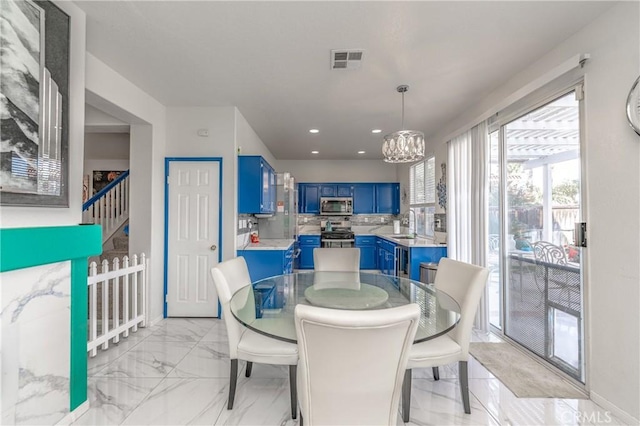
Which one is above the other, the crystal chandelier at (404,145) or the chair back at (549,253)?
the crystal chandelier at (404,145)

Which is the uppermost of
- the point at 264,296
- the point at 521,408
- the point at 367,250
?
the point at 264,296

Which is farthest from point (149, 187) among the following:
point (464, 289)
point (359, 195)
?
point (359, 195)

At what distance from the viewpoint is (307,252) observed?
255 inches

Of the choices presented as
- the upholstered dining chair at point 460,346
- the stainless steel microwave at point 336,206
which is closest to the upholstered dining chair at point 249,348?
the upholstered dining chair at point 460,346

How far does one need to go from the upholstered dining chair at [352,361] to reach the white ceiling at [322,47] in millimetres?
1887

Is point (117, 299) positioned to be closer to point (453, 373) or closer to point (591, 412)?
point (453, 373)

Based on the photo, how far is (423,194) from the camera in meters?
5.48

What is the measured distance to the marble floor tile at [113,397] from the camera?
71.0 inches

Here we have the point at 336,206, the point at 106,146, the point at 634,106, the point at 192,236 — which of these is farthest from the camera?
the point at 336,206

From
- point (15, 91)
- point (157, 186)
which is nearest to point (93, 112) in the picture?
point (157, 186)

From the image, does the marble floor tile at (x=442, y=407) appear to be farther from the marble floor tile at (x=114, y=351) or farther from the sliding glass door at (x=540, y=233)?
the marble floor tile at (x=114, y=351)

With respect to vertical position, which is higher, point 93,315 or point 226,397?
point 93,315

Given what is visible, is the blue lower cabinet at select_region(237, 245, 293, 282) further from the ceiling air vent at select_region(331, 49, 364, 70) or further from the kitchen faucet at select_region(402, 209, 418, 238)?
the kitchen faucet at select_region(402, 209, 418, 238)

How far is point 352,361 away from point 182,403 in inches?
60.6
